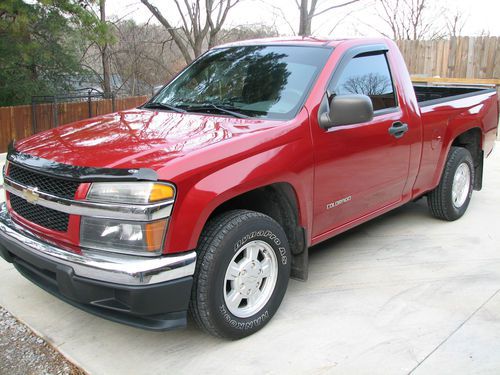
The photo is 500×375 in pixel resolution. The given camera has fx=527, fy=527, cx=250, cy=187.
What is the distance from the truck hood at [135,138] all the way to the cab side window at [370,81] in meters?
0.89

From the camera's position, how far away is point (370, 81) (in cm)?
427

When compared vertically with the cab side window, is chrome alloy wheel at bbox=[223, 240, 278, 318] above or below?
below

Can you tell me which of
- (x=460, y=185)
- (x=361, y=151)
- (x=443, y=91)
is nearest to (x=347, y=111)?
(x=361, y=151)

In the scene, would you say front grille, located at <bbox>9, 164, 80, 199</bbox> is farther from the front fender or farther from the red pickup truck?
the front fender

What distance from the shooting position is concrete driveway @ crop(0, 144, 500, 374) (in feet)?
10.0

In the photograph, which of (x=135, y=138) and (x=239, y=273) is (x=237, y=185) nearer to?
(x=239, y=273)

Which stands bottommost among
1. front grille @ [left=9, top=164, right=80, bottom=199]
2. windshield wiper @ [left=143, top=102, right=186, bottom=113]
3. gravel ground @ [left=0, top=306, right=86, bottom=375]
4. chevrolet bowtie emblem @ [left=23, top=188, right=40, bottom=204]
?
gravel ground @ [left=0, top=306, right=86, bottom=375]

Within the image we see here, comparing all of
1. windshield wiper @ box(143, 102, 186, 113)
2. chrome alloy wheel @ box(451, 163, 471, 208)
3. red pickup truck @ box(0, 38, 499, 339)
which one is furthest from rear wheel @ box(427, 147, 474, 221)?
windshield wiper @ box(143, 102, 186, 113)

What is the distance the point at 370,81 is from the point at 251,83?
1.01 m

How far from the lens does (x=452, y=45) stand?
44.0 ft

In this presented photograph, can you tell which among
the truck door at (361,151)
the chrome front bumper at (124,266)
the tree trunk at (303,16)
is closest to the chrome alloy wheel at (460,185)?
the truck door at (361,151)

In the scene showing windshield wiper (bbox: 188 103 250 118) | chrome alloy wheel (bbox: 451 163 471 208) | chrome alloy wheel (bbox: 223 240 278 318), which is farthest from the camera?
chrome alloy wheel (bbox: 451 163 471 208)

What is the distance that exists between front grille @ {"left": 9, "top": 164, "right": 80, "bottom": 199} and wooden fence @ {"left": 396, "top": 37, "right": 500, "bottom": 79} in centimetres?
1208

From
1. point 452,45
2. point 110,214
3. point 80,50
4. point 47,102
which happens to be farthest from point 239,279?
point 452,45
